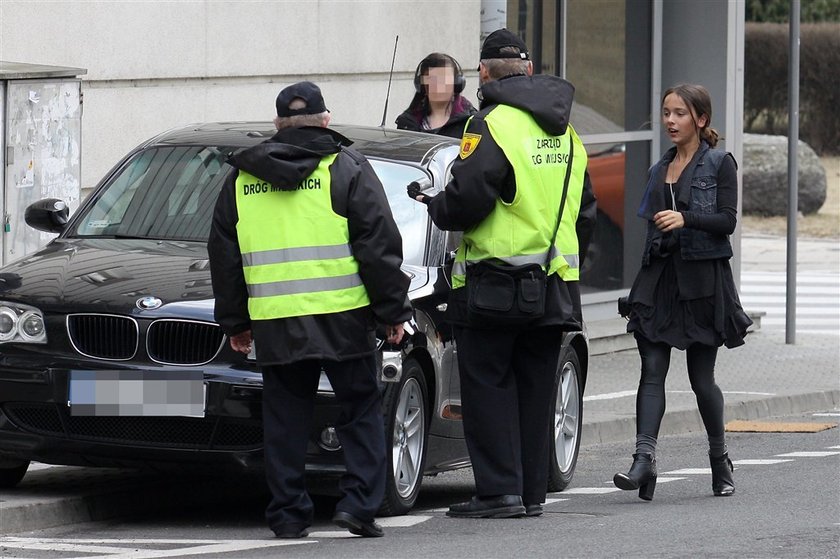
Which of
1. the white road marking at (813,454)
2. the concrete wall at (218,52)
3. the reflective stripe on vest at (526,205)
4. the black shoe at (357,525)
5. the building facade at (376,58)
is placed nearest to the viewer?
the black shoe at (357,525)

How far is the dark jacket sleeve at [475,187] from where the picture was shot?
7570 mm

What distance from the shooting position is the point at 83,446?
7.57 meters

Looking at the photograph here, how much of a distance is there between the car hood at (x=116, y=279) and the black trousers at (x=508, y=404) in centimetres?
113

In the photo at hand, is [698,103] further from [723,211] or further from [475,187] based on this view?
[475,187]

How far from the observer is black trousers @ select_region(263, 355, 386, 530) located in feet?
23.6

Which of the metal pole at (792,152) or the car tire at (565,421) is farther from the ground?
the metal pole at (792,152)

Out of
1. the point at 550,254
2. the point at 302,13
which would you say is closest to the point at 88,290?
the point at 550,254

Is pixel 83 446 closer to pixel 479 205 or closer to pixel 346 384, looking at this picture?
pixel 346 384

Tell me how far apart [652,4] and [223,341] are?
34.2ft

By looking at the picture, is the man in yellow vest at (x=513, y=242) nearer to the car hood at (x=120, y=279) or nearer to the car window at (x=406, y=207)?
the car hood at (x=120, y=279)

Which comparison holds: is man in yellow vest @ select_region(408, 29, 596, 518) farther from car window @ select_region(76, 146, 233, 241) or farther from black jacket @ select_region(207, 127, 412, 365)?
car window @ select_region(76, 146, 233, 241)

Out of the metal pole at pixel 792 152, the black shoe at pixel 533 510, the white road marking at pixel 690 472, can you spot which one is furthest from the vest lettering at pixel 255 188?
the metal pole at pixel 792 152

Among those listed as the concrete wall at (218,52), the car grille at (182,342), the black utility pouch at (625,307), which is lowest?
the car grille at (182,342)

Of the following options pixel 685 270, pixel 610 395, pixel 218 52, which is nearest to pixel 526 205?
pixel 685 270
